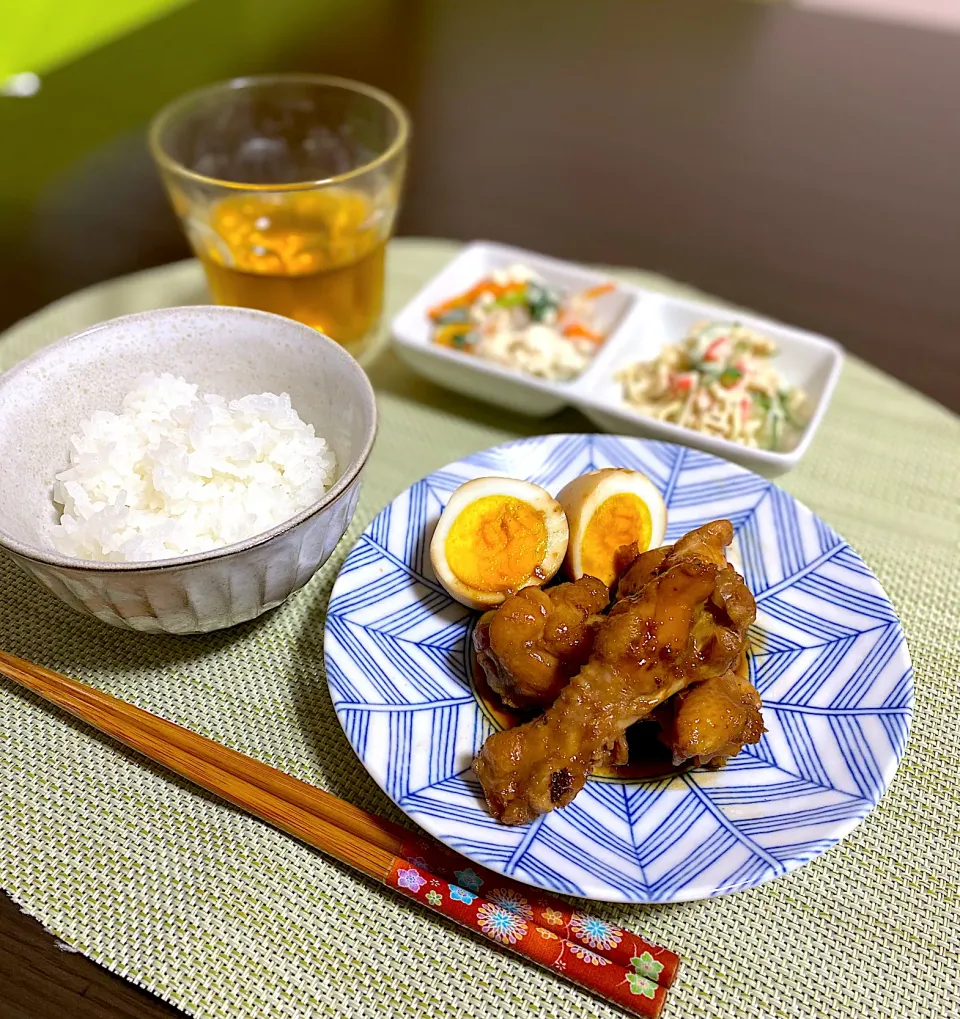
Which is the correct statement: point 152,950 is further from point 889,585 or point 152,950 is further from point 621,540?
point 889,585

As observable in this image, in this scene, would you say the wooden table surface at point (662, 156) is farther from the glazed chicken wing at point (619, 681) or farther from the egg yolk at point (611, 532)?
the glazed chicken wing at point (619, 681)

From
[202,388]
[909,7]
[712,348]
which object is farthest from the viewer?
[909,7]

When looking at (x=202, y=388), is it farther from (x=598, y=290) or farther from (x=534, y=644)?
(x=598, y=290)

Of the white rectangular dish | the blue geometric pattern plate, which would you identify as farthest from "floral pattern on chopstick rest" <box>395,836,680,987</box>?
the white rectangular dish

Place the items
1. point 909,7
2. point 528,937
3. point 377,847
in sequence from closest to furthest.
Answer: point 528,937 < point 377,847 < point 909,7

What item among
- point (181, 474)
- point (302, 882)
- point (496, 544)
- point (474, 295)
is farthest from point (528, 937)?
point (474, 295)

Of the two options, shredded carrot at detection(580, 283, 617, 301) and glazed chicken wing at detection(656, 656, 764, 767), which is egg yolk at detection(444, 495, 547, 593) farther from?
shredded carrot at detection(580, 283, 617, 301)
